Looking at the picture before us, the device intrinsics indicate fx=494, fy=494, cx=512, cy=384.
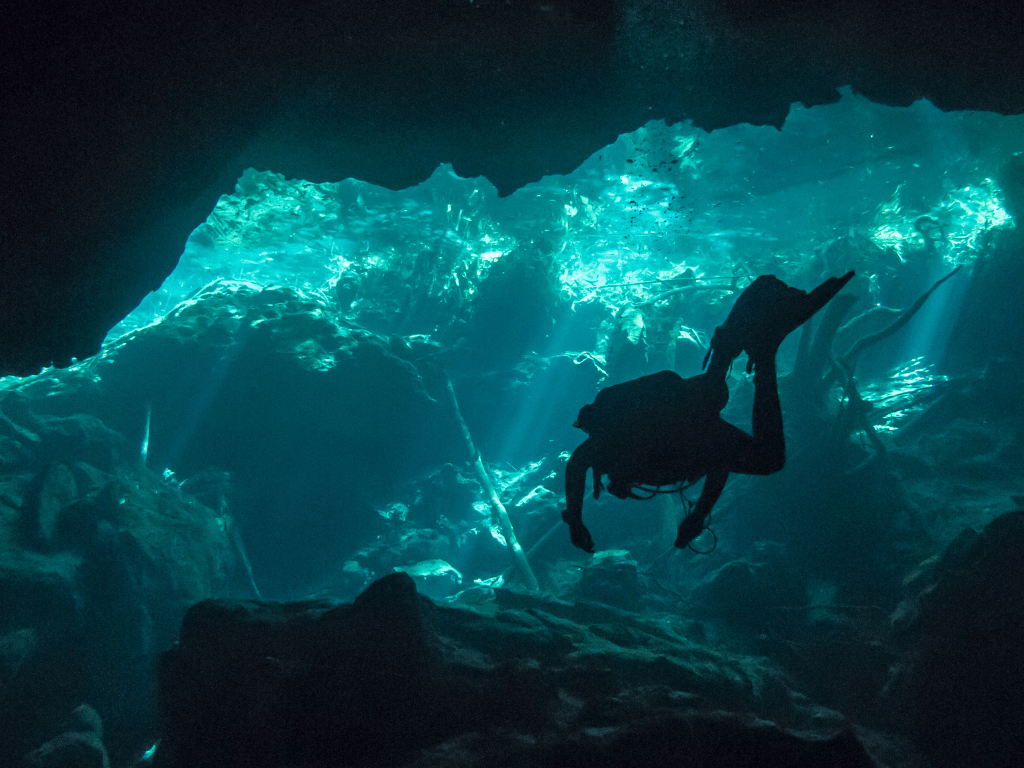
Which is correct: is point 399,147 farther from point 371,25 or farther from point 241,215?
point 241,215

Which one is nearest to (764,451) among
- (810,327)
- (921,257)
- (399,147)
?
(399,147)

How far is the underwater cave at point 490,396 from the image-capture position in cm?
616

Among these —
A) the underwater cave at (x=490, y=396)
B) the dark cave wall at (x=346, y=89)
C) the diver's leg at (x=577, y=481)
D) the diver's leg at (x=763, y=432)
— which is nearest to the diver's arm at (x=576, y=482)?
the diver's leg at (x=577, y=481)

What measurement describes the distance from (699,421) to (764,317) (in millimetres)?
1017

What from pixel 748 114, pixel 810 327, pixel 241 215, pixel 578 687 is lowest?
pixel 578 687

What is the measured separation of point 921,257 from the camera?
27.8 m

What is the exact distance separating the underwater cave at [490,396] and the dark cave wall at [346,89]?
59mm

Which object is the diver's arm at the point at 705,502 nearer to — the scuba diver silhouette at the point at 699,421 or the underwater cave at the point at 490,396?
the scuba diver silhouette at the point at 699,421

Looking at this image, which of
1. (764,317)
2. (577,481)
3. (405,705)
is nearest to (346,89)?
(577,481)

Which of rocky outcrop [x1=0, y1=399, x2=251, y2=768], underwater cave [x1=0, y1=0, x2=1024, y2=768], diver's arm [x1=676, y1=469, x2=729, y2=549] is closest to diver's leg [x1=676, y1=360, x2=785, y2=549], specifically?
diver's arm [x1=676, y1=469, x2=729, y2=549]

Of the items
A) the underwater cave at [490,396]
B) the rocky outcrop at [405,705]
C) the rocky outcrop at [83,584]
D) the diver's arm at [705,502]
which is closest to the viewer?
the diver's arm at [705,502]

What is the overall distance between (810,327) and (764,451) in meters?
13.9

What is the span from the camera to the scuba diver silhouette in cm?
369

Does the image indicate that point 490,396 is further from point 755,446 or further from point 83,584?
point 755,446
